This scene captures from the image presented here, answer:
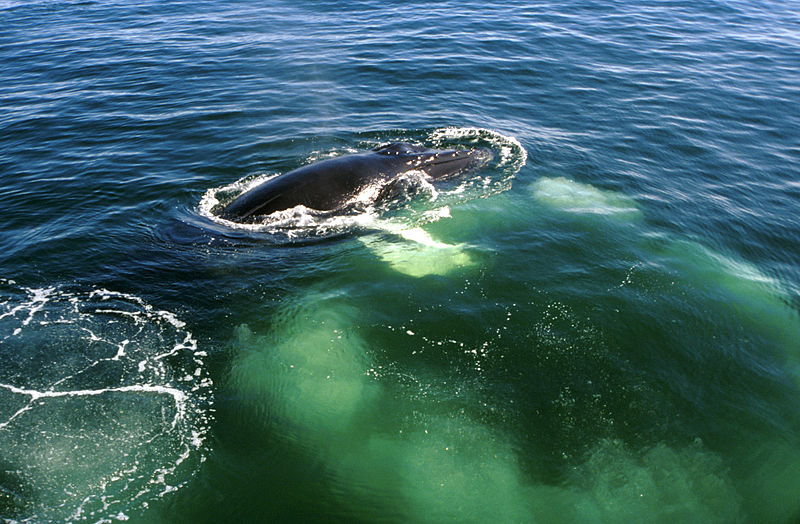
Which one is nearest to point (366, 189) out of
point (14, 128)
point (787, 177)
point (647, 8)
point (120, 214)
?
point (120, 214)

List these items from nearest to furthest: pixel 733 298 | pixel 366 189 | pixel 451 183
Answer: pixel 733 298 → pixel 366 189 → pixel 451 183

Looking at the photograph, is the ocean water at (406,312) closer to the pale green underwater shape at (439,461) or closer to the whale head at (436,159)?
the pale green underwater shape at (439,461)

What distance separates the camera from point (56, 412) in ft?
30.4

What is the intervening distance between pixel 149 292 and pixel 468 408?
693 centimetres

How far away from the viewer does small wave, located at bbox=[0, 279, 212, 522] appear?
8.15 m

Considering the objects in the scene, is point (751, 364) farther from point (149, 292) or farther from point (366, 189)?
point (149, 292)

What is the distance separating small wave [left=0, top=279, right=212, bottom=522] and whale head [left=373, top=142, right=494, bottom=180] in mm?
7599

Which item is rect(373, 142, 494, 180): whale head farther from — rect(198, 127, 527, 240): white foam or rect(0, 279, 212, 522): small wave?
rect(0, 279, 212, 522): small wave

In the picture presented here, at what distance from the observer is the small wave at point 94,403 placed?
815 cm

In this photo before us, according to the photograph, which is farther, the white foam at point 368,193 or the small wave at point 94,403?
the white foam at point 368,193

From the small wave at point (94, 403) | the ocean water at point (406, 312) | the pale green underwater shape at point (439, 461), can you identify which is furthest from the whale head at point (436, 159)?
the small wave at point (94, 403)

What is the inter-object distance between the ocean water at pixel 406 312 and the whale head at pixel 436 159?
1.61 feet

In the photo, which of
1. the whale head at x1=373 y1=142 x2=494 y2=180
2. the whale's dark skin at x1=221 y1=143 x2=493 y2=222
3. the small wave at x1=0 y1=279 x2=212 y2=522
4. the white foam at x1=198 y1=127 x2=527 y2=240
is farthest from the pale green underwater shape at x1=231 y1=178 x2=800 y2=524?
the whale head at x1=373 y1=142 x2=494 y2=180

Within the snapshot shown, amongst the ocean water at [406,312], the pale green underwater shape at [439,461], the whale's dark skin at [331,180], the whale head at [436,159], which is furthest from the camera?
the whale head at [436,159]
